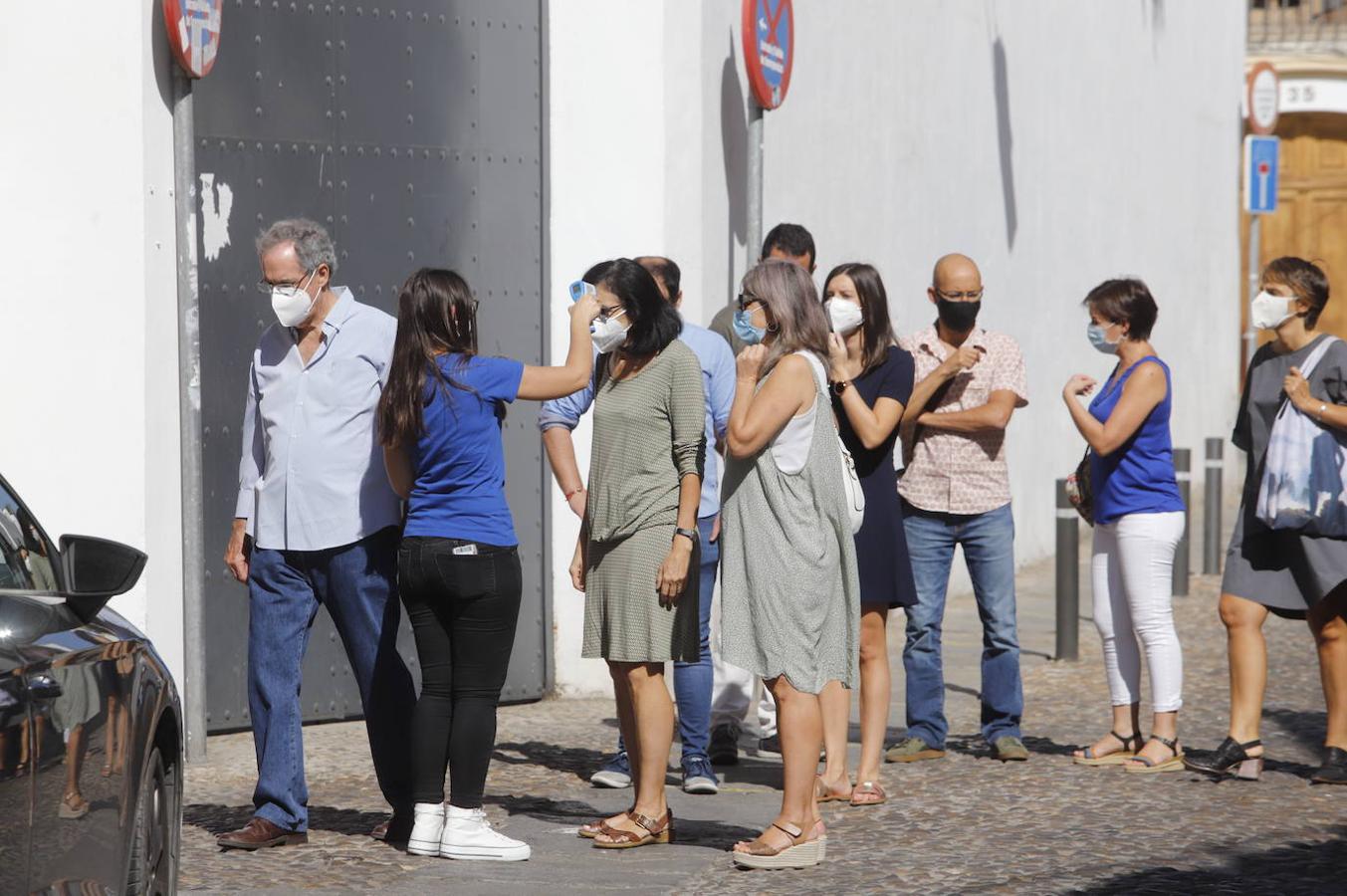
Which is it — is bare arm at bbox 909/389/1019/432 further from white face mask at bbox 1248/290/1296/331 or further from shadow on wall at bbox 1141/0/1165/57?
shadow on wall at bbox 1141/0/1165/57

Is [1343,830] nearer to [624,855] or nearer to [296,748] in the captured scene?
[624,855]

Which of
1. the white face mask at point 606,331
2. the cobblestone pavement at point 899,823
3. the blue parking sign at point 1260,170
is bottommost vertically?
the cobblestone pavement at point 899,823

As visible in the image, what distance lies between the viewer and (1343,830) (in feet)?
22.4

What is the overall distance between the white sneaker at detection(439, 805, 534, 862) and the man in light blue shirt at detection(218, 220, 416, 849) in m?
0.27

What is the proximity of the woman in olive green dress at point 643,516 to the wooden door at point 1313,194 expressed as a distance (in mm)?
21266

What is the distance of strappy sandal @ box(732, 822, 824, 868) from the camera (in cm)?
619

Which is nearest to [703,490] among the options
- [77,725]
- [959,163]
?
[77,725]

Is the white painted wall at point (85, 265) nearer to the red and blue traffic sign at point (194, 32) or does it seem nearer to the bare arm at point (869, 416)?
the red and blue traffic sign at point (194, 32)

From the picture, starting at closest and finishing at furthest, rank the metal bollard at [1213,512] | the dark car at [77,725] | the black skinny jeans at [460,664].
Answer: the dark car at [77,725] → the black skinny jeans at [460,664] → the metal bollard at [1213,512]

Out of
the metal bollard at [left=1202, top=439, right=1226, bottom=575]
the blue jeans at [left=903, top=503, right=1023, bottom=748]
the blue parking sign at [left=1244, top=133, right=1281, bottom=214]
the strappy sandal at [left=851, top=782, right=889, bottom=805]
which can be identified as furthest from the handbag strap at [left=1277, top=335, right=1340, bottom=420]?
the blue parking sign at [left=1244, top=133, right=1281, bottom=214]

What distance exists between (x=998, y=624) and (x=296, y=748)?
285cm

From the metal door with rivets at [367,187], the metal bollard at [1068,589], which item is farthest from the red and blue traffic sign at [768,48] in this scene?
the metal bollard at [1068,589]

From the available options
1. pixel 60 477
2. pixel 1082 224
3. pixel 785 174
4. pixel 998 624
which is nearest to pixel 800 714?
pixel 998 624

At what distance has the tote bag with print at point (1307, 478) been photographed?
24.7 ft
